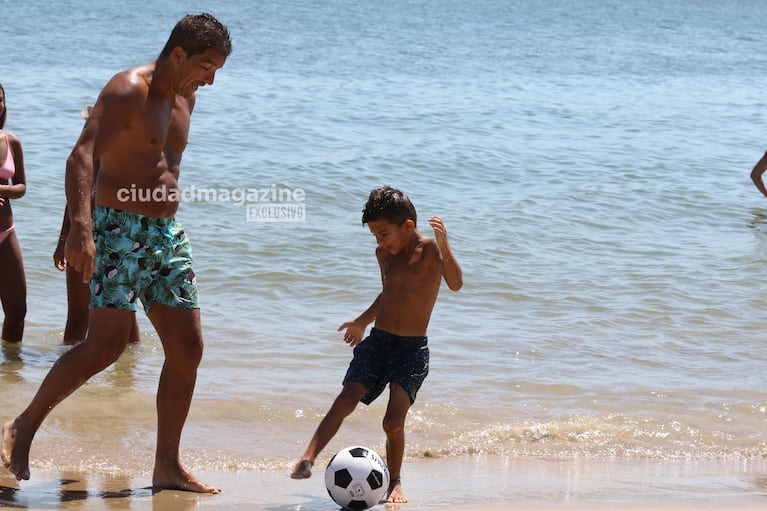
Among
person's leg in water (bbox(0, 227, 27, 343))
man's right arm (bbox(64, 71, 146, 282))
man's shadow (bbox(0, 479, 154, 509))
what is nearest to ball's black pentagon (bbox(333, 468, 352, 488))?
man's shadow (bbox(0, 479, 154, 509))

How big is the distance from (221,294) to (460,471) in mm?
3778

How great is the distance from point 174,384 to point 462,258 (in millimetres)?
5689

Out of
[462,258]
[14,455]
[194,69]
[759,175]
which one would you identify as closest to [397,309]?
[194,69]

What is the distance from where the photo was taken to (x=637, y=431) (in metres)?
5.58

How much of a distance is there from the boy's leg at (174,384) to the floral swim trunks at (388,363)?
26.0 inches

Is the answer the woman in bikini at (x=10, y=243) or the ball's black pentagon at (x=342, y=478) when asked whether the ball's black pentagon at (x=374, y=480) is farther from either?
the woman in bikini at (x=10, y=243)

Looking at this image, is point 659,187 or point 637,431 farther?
point 659,187

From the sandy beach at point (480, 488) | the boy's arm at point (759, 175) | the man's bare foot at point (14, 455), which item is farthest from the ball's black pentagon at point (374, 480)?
the boy's arm at point (759, 175)

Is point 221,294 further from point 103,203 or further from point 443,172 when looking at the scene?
point 443,172

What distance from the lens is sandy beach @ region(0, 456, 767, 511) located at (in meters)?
4.05

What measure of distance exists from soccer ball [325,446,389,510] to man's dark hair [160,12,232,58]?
157 cm

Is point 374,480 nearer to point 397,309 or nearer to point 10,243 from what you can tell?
point 397,309

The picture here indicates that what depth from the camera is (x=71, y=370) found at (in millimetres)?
3982

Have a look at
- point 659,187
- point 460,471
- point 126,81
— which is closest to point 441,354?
point 460,471
